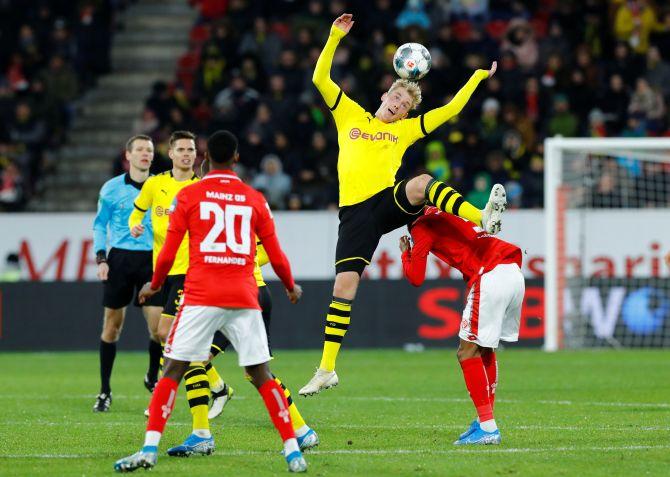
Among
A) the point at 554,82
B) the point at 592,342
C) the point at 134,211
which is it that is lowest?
the point at 592,342

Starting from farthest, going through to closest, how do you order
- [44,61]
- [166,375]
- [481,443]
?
[44,61] → [481,443] → [166,375]

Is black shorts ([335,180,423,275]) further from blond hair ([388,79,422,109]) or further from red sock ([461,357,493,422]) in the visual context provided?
red sock ([461,357,493,422])

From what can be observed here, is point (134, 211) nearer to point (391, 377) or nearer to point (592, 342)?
point (391, 377)

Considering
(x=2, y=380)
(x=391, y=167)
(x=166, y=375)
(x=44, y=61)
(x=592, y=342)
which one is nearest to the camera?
(x=166, y=375)

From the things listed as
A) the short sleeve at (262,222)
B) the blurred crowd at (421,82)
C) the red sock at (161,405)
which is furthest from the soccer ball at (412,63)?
the blurred crowd at (421,82)

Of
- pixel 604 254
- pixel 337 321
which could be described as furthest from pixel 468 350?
pixel 604 254

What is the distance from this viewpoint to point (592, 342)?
20625 millimetres

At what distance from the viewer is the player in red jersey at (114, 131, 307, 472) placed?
26.1 ft

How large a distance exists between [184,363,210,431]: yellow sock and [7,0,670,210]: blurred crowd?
40.2 feet

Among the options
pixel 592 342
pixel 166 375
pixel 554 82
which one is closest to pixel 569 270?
pixel 592 342

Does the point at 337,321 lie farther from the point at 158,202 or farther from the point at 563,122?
the point at 563,122

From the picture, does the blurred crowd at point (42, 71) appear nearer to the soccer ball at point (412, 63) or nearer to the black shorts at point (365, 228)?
the soccer ball at point (412, 63)

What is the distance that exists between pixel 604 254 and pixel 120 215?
33.0 feet

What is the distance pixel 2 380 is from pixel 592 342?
30.1 feet
